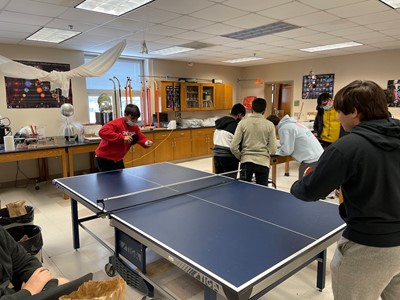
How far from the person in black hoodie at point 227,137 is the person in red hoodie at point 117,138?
0.93 metres

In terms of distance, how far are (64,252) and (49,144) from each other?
2530 mm

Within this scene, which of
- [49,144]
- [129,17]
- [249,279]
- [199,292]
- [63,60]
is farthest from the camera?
[63,60]

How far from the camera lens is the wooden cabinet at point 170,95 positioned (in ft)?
24.6

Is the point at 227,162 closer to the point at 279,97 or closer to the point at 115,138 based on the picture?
the point at 115,138

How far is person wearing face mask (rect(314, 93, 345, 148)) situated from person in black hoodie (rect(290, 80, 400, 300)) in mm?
3284

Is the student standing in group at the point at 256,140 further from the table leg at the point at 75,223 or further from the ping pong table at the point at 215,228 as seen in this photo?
the table leg at the point at 75,223

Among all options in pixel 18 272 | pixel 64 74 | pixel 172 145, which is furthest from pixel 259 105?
pixel 172 145

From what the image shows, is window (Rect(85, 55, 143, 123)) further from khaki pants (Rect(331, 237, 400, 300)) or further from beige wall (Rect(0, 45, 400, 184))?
khaki pants (Rect(331, 237, 400, 300))

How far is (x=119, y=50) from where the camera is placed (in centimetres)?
395

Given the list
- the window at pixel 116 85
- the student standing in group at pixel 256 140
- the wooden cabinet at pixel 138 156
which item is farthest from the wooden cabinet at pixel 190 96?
the student standing in group at pixel 256 140

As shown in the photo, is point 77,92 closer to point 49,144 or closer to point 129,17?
point 49,144

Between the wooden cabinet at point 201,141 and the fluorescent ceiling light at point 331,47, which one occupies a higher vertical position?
the fluorescent ceiling light at point 331,47

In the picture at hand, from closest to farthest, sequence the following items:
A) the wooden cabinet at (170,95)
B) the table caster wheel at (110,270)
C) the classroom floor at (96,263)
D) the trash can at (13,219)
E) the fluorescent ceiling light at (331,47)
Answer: the classroom floor at (96,263) < the table caster wheel at (110,270) < the trash can at (13,219) < the fluorescent ceiling light at (331,47) < the wooden cabinet at (170,95)

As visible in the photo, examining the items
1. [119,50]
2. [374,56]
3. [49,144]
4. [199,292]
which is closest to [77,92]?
[49,144]
